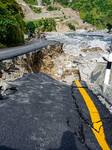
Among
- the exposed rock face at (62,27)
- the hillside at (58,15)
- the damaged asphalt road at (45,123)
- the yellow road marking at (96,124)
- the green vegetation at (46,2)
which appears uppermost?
the green vegetation at (46,2)

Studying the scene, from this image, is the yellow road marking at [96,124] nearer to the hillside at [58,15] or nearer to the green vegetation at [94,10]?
the hillside at [58,15]

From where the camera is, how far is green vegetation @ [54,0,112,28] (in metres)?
132

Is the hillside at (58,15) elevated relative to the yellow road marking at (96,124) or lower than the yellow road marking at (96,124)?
elevated

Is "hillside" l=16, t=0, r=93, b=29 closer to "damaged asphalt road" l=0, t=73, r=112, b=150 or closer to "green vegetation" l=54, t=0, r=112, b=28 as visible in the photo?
"green vegetation" l=54, t=0, r=112, b=28

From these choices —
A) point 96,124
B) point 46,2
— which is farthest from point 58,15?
point 96,124

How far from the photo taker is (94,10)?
15825 centimetres

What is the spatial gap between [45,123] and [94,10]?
19767 centimetres

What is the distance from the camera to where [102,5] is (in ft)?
521

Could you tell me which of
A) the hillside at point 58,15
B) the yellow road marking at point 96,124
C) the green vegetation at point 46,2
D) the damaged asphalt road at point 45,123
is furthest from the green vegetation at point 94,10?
the damaged asphalt road at point 45,123

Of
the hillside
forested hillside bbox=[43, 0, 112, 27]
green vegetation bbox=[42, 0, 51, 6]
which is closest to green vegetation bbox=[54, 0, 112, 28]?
forested hillside bbox=[43, 0, 112, 27]

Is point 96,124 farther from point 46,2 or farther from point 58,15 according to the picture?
point 46,2

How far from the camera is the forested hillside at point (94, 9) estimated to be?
132663 mm

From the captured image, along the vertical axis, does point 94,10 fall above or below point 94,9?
below

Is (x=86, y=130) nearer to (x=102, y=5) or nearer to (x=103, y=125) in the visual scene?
(x=103, y=125)
